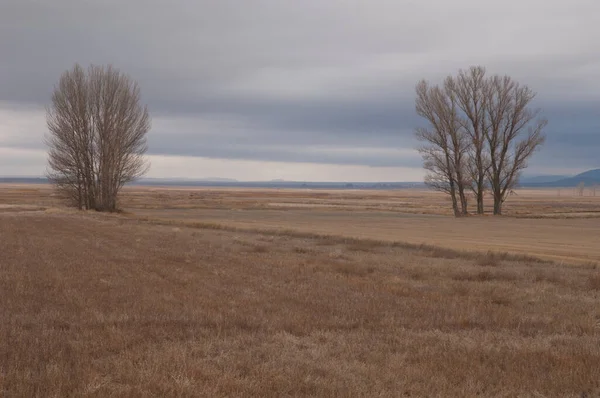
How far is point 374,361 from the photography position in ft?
26.2

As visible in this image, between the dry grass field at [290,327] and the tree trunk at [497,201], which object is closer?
the dry grass field at [290,327]

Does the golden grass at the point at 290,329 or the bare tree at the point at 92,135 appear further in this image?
the bare tree at the point at 92,135

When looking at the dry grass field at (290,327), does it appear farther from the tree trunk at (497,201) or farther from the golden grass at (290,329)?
the tree trunk at (497,201)

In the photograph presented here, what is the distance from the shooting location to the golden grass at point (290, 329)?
22.7 ft

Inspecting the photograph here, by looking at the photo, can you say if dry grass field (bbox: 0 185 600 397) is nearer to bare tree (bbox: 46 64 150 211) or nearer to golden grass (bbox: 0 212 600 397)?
golden grass (bbox: 0 212 600 397)

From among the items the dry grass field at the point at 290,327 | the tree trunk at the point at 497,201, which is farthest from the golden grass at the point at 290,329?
the tree trunk at the point at 497,201

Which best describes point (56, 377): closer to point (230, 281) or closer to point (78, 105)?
point (230, 281)

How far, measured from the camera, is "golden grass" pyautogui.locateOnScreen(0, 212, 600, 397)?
6.92 m

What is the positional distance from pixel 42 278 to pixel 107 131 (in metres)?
54.8

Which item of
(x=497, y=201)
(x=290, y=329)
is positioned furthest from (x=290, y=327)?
(x=497, y=201)

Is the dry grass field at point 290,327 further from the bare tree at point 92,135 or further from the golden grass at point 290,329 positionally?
the bare tree at point 92,135

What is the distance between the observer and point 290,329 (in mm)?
9930

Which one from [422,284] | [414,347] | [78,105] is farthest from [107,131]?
[414,347]

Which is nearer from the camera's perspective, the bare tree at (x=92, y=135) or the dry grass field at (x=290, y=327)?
the dry grass field at (x=290, y=327)
